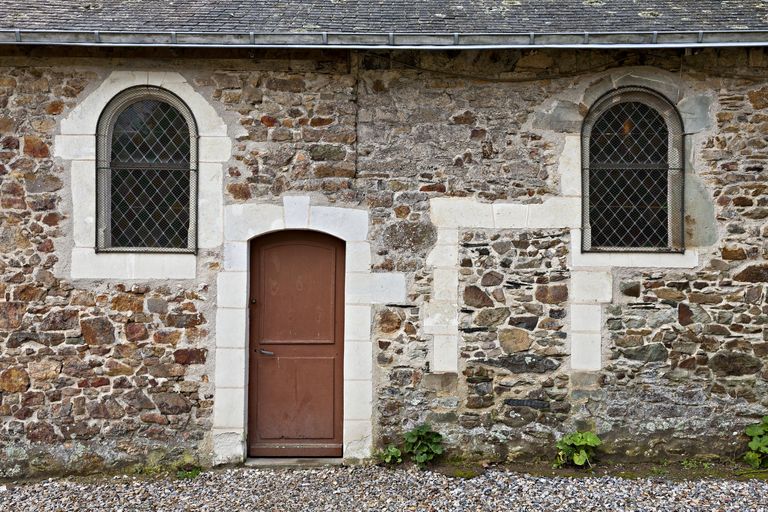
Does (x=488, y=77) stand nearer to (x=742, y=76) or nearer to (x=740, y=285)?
(x=742, y=76)

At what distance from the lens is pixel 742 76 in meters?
5.29

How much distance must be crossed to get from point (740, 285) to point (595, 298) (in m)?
1.20

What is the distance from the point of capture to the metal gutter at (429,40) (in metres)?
4.93

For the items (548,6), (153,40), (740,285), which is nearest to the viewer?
(153,40)

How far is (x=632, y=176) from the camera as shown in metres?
5.36

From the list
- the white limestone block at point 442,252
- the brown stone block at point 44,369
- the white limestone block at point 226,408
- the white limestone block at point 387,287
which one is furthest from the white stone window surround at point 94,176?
the white limestone block at point 442,252

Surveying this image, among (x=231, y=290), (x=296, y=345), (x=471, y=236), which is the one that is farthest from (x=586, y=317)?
(x=231, y=290)

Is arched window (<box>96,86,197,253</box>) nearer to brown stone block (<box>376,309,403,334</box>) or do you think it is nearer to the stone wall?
the stone wall

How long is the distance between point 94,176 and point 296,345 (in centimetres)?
213

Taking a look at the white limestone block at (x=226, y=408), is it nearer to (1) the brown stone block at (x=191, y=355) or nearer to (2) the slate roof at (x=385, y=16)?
(1) the brown stone block at (x=191, y=355)

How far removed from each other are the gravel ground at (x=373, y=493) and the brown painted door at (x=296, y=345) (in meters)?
0.34

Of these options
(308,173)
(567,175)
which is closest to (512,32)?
(567,175)

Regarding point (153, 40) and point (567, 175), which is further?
point (567, 175)

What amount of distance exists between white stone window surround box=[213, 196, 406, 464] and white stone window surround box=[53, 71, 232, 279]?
0.68 feet
